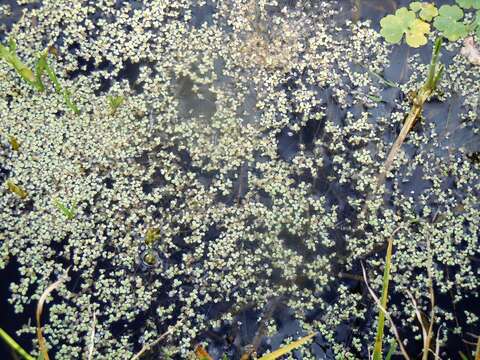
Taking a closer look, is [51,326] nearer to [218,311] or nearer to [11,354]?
[11,354]

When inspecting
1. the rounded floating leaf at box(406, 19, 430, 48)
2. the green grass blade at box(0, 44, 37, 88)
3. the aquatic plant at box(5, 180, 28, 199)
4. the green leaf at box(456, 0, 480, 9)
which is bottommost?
the aquatic plant at box(5, 180, 28, 199)

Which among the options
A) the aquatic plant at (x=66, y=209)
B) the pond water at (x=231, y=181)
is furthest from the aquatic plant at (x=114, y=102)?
the aquatic plant at (x=66, y=209)

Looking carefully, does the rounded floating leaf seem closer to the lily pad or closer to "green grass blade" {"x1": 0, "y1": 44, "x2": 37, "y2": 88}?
the lily pad

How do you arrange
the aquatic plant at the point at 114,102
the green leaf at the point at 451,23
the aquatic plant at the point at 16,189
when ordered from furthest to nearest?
the green leaf at the point at 451,23 < the aquatic plant at the point at 114,102 < the aquatic plant at the point at 16,189

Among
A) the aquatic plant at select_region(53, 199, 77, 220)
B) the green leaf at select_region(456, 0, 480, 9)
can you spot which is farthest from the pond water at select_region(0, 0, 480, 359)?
the green leaf at select_region(456, 0, 480, 9)

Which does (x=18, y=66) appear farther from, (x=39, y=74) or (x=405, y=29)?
(x=405, y=29)

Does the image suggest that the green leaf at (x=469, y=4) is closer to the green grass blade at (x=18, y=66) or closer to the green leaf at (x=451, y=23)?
the green leaf at (x=451, y=23)

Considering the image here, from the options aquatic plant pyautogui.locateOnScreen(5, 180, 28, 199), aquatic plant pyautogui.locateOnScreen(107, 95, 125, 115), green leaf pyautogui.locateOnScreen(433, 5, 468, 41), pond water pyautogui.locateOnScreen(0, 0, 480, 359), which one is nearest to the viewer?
pond water pyautogui.locateOnScreen(0, 0, 480, 359)
